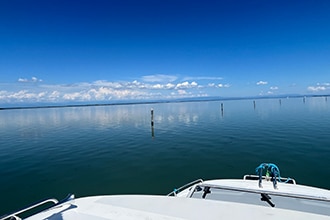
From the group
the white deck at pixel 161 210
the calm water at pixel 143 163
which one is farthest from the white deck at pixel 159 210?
the calm water at pixel 143 163

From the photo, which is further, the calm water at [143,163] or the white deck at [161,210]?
the calm water at [143,163]

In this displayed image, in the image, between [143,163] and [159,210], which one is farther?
[143,163]

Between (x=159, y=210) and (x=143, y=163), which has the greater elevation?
(x=159, y=210)

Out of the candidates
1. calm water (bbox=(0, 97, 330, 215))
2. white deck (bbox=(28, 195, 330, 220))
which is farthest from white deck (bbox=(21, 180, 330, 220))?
calm water (bbox=(0, 97, 330, 215))

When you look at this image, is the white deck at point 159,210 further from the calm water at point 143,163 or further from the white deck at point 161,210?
the calm water at point 143,163

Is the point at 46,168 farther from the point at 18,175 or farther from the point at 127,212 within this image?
the point at 127,212

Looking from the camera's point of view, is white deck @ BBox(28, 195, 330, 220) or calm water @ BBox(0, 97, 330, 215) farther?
calm water @ BBox(0, 97, 330, 215)

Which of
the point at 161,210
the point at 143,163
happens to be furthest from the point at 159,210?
the point at 143,163

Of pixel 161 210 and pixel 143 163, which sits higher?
pixel 161 210

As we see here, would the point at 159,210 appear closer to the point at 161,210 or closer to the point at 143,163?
the point at 161,210

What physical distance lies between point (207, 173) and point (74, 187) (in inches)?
308

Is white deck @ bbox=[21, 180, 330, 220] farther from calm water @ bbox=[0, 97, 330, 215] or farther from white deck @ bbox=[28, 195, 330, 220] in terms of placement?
calm water @ bbox=[0, 97, 330, 215]

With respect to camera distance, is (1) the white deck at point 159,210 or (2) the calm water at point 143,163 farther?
(2) the calm water at point 143,163

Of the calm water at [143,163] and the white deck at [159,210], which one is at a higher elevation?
the white deck at [159,210]
